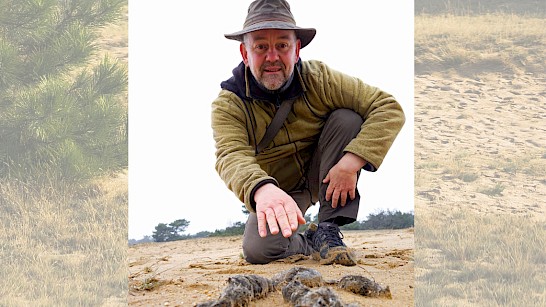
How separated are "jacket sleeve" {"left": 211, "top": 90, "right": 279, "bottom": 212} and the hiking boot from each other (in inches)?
17.5

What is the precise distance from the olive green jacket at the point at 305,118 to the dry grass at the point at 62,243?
152cm

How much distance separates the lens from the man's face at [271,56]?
294cm

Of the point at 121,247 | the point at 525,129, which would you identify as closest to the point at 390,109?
the point at 525,129

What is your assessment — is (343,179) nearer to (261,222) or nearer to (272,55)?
(272,55)

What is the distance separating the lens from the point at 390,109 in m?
3.05

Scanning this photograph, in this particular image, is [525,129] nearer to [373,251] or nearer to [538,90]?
[538,90]

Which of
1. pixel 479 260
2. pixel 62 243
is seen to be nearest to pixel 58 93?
pixel 62 243

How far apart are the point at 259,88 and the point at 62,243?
1.99m

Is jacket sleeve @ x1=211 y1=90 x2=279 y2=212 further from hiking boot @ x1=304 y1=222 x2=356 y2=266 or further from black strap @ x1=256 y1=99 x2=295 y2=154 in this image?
hiking boot @ x1=304 y1=222 x2=356 y2=266

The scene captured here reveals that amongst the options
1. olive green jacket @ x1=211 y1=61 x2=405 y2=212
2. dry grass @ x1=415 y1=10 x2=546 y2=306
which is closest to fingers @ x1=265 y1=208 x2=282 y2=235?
olive green jacket @ x1=211 y1=61 x2=405 y2=212

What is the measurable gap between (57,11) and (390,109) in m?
2.84

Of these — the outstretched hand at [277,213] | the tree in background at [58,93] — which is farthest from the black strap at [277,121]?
the tree in background at [58,93]

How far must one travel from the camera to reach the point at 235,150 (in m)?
2.84

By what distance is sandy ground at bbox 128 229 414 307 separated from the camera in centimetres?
244
